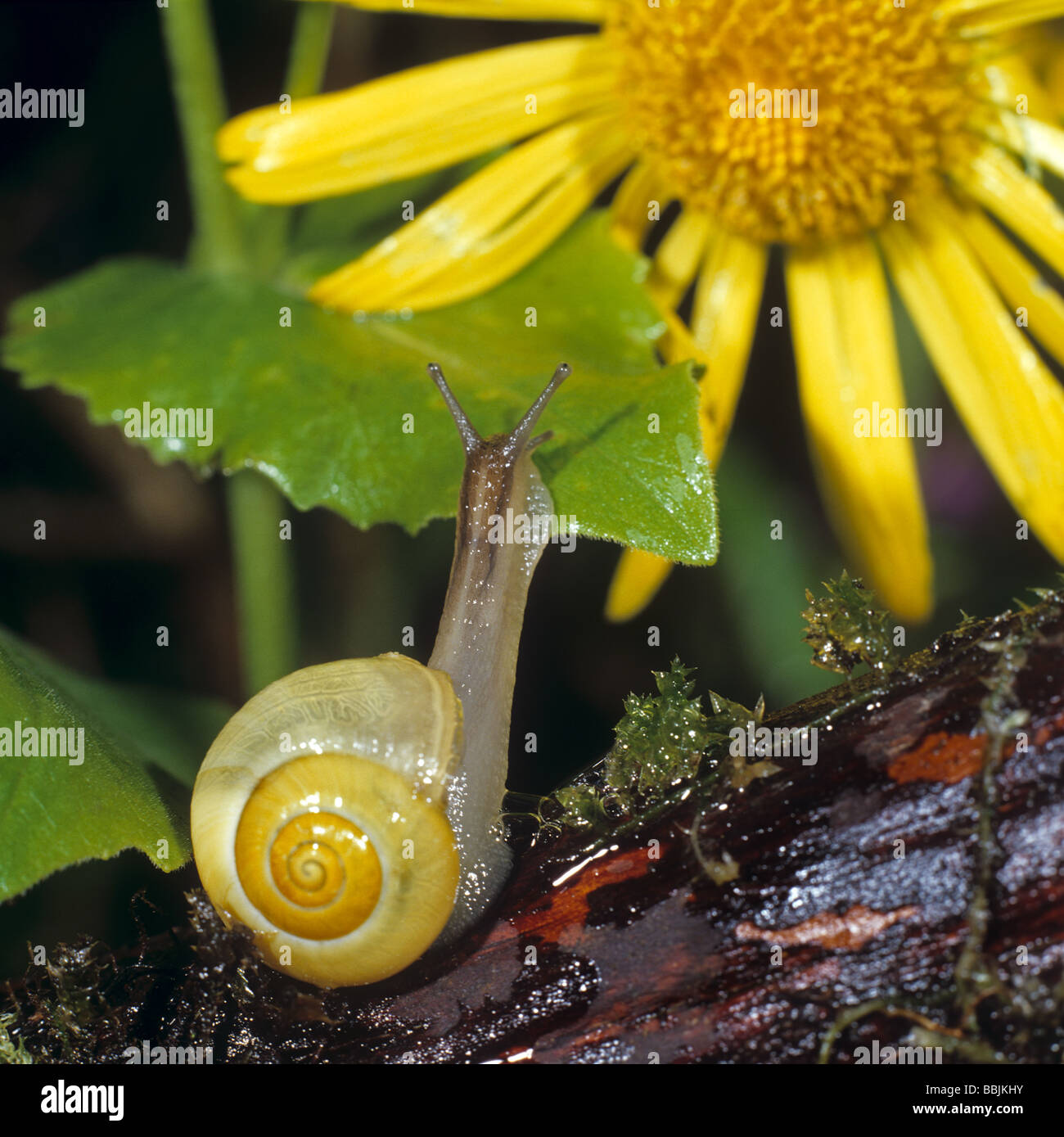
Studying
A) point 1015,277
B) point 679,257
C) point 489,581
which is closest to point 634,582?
point 489,581

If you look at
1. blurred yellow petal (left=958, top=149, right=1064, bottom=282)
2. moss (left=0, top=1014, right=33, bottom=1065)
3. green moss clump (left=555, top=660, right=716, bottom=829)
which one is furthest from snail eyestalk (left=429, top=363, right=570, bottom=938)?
blurred yellow petal (left=958, top=149, right=1064, bottom=282)

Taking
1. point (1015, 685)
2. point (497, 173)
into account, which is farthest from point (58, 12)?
point (1015, 685)

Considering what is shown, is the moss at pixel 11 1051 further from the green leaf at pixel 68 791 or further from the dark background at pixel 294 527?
the dark background at pixel 294 527

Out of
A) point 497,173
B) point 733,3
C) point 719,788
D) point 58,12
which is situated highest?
point 58,12

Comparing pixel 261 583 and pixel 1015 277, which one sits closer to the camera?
pixel 1015 277

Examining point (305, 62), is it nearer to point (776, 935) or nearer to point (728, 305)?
point (728, 305)

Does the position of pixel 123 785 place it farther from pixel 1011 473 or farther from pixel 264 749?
pixel 1011 473

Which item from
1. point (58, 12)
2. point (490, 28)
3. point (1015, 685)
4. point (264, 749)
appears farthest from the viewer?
point (490, 28)
